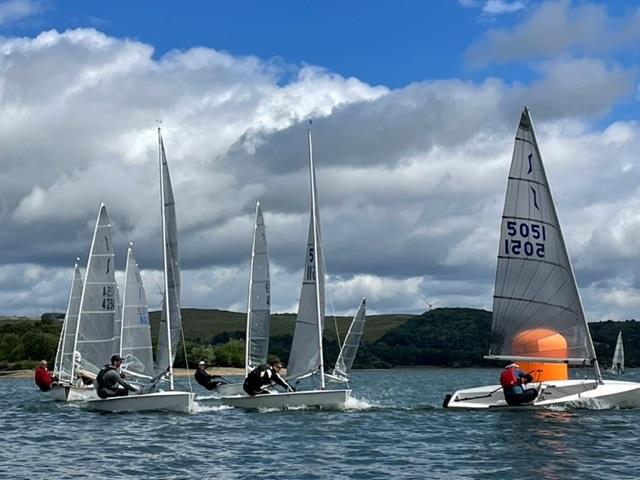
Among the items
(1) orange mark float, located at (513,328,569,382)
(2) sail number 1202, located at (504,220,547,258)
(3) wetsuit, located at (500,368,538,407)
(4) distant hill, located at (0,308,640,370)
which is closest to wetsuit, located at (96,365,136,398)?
(3) wetsuit, located at (500,368,538,407)

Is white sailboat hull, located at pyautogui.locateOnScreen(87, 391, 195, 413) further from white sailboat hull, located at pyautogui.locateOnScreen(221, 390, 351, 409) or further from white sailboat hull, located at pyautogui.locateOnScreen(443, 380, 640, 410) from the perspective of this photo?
white sailboat hull, located at pyautogui.locateOnScreen(443, 380, 640, 410)

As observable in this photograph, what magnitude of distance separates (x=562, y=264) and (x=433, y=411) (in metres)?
6.85

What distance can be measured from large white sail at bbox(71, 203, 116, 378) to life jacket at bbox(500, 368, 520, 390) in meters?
19.9

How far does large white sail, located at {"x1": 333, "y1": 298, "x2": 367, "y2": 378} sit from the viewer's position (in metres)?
52.7

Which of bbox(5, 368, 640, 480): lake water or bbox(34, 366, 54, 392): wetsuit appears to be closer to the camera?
bbox(5, 368, 640, 480): lake water

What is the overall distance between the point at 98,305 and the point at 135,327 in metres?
2.46

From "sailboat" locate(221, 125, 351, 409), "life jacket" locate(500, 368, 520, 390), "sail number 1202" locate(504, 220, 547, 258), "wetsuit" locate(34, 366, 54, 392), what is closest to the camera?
"life jacket" locate(500, 368, 520, 390)

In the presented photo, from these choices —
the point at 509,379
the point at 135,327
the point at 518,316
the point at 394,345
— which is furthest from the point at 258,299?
the point at 394,345

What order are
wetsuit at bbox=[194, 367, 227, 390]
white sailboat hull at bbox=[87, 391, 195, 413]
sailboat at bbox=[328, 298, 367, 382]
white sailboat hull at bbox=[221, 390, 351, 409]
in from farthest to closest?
sailboat at bbox=[328, 298, 367, 382]
wetsuit at bbox=[194, 367, 227, 390]
white sailboat hull at bbox=[221, 390, 351, 409]
white sailboat hull at bbox=[87, 391, 195, 413]

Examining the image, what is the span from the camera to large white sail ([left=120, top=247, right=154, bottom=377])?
1828 inches

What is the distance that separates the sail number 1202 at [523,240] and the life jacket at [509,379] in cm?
379

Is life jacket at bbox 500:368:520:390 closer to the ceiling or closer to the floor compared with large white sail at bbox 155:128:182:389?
closer to the floor

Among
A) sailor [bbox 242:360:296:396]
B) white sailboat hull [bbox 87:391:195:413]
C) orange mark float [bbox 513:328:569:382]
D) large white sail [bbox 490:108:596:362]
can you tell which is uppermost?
large white sail [bbox 490:108:596:362]

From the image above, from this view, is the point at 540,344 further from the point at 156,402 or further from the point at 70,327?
the point at 70,327
